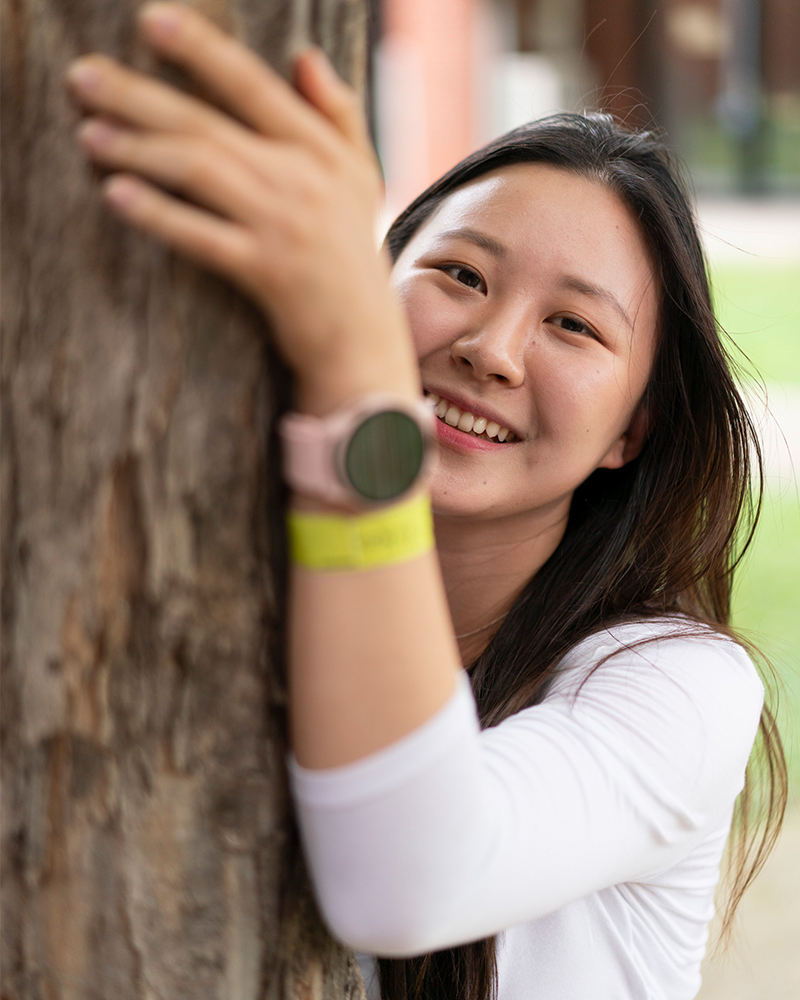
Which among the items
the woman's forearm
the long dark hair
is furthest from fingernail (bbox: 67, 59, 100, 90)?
the long dark hair

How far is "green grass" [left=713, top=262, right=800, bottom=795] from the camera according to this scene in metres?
4.35

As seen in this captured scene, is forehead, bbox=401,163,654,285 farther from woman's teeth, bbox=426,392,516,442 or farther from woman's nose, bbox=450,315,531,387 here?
woman's teeth, bbox=426,392,516,442

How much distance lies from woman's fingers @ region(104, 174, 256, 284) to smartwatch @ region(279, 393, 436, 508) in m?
0.14

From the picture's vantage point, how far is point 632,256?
1797 mm

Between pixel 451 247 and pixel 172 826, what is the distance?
3.58 ft

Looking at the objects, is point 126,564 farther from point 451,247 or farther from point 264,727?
point 451,247

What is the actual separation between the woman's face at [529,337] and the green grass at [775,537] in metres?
0.35

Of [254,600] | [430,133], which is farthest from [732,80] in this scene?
[254,600]

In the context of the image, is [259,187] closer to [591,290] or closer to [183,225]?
[183,225]

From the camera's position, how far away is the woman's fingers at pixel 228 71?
Answer: 2.76ft


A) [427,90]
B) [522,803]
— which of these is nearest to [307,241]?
[522,803]

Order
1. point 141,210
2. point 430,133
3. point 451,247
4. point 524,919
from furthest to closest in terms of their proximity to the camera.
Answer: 1. point 430,133
2. point 451,247
3. point 524,919
4. point 141,210

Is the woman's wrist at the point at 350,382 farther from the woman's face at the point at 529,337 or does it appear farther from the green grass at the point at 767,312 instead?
the green grass at the point at 767,312

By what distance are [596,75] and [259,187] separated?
1602cm
